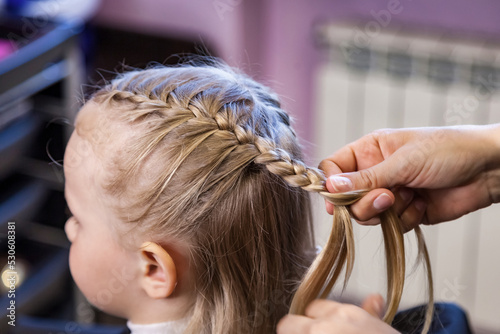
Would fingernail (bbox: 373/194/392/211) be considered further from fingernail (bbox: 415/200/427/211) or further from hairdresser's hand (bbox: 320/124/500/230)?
fingernail (bbox: 415/200/427/211)

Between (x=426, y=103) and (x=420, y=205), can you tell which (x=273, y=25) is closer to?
(x=426, y=103)

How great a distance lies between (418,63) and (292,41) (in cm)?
47

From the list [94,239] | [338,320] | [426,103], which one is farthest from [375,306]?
[426,103]

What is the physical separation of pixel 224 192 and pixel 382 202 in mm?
234

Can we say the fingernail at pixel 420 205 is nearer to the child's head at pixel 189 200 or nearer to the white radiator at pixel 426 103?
the child's head at pixel 189 200

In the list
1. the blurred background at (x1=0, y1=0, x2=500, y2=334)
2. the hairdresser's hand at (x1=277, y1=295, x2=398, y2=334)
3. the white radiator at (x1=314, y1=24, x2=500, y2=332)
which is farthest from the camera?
the white radiator at (x1=314, y1=24, x2=500, y2=332)

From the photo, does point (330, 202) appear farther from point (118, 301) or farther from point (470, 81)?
point (470, 81)

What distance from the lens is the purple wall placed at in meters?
1.90

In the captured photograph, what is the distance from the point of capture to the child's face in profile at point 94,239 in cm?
98

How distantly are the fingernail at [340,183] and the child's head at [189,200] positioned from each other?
28 mm

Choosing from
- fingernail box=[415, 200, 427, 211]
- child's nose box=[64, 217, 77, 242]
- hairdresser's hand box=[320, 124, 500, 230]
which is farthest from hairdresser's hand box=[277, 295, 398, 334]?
child's nose box=[64, 217, 77, 242]

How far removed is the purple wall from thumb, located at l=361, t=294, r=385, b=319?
1103mm

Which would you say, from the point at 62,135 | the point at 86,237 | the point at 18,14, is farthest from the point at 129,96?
the point at 18,14

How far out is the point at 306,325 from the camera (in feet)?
2.94
